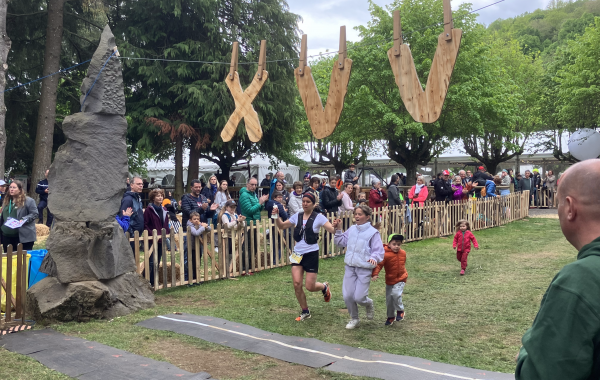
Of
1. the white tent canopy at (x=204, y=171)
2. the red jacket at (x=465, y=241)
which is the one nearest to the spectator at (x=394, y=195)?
the red jacket at (x=465, y=241)

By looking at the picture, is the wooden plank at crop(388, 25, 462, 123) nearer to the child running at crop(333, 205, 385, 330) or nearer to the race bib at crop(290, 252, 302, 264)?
the child running at crop(333, 205, 385, 330)

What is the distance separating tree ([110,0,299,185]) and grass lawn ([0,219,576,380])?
438 inches

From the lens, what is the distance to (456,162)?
3541cm

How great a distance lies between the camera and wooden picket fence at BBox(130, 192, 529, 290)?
26.7ft

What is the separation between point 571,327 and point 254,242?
28.0 feet

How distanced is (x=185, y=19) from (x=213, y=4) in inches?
49.9

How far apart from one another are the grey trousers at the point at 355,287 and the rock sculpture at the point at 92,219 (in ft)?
9.38

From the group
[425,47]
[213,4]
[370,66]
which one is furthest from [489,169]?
[213,4]

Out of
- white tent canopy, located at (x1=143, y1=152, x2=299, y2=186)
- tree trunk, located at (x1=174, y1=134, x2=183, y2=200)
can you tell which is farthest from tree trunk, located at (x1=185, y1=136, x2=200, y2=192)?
white tent canopy, located at (x1=143, y1=152, x2=299, y2=186)

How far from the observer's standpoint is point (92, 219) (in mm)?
6547

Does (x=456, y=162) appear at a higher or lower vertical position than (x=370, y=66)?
lower

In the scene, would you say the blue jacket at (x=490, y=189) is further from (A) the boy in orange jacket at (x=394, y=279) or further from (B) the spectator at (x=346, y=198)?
(A) the boy in orange jacket at (x=394, y=279)

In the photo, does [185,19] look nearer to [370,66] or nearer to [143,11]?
[143,11]

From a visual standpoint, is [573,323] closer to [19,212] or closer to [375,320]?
[375,320]
